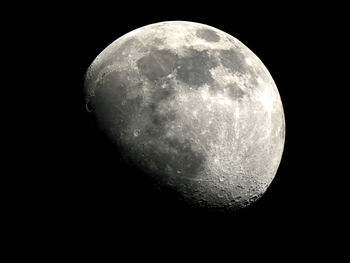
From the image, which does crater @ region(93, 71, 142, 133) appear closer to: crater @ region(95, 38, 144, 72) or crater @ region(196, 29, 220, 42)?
crater @ region(95, 38, 144, 72)

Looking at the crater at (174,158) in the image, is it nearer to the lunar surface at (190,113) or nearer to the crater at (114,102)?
the lunar surface at (190,113)

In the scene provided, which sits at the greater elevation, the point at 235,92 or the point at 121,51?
the point at 121,51

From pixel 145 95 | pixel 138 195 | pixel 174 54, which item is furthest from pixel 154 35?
pixel 138 195

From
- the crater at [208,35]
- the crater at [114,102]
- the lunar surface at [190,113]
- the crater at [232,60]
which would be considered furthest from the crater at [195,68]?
the crater at [114,102]

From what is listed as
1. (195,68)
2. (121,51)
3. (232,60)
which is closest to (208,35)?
(232,60)

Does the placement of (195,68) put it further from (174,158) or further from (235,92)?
(174,158)

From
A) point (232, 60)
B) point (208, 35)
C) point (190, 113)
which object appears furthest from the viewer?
point (208, 35)

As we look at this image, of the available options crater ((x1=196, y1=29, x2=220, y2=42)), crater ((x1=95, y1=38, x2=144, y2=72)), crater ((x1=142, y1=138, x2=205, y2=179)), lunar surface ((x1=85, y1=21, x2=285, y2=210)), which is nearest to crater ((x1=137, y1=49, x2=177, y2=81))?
lunar surface ((x1=85, y1=21, x2=285, y2=210))
